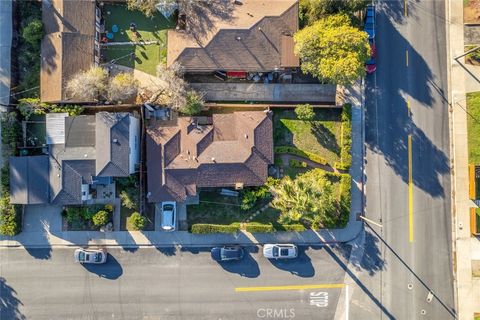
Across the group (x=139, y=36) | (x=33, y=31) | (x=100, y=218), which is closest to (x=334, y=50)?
(x=139, y=36)

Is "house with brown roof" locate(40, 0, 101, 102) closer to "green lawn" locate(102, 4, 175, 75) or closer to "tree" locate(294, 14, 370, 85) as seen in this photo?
"green lawn" locate(102, 4, 175, 75)

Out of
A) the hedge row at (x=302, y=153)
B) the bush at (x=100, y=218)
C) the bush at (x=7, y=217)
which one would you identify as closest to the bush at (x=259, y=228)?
the hedge row at (x=302, y=153)

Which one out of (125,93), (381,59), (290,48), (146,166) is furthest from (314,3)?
(146,166)

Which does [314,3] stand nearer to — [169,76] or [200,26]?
[200,26]

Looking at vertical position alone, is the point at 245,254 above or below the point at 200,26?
below

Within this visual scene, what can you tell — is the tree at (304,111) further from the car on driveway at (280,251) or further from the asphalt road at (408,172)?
the car on driveway at (280,251)
